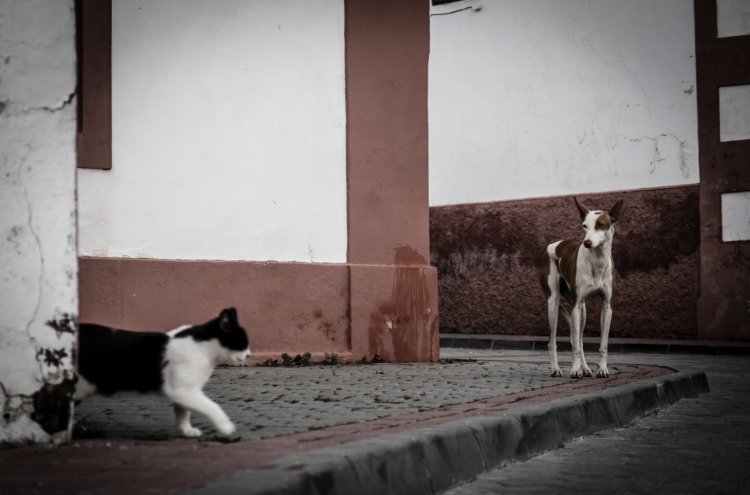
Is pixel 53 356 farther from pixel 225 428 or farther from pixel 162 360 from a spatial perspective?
pixel 225 428

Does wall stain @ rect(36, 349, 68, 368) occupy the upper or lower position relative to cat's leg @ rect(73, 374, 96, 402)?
upper

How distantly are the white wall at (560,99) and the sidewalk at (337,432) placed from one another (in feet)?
28.1

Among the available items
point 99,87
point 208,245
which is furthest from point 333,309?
point 99,87

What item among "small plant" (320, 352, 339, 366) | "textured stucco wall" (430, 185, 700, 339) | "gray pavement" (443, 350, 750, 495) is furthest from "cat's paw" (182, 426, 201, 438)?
"textured stucco wall" (430, 185, 700, 339)

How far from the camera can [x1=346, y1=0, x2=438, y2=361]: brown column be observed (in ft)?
30.0

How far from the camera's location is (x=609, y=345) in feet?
47.2

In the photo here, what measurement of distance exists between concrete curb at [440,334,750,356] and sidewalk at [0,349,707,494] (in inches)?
250

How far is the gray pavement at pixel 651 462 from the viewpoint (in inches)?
160

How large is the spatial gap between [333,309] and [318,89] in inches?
87.1

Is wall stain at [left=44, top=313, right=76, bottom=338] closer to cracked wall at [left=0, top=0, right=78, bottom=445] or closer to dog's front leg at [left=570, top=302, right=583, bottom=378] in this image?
cracked wall at [left=0, top=0, right=78, bottom=445]

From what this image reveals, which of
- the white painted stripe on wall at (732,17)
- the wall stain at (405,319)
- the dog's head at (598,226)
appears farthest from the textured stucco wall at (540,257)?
the dog's head at (598,226)

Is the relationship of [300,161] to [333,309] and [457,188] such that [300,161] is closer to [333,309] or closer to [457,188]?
[333,309]

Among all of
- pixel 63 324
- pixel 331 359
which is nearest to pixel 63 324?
pixel 63 324

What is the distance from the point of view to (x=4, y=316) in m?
3.77
